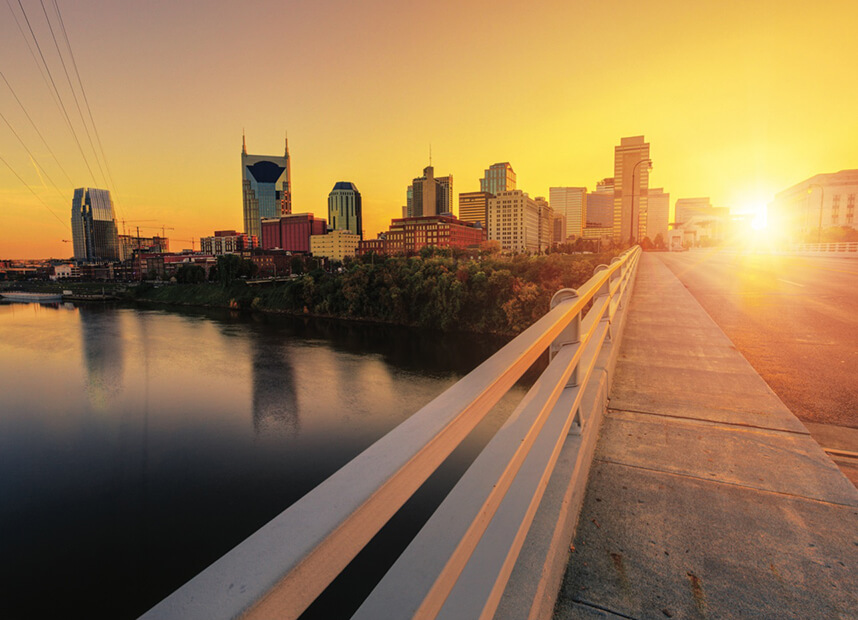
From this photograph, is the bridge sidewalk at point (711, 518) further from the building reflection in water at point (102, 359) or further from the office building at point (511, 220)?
the office building at point (511, 220)

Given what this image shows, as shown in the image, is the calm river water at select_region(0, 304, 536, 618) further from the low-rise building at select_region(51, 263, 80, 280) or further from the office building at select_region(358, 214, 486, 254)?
the low-rise building at select_region(51, 263, 80, 280)

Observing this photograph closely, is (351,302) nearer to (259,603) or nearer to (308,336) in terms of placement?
(308,336)

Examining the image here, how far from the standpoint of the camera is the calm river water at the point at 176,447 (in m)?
16.4

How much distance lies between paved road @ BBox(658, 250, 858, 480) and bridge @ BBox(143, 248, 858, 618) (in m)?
0.33

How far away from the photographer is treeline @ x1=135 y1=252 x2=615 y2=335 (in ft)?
153

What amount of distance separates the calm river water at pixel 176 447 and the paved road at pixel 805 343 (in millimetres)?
14249

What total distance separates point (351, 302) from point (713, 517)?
200ft

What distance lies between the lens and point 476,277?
50.7 m

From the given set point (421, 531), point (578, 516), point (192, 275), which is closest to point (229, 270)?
point (192, 275)

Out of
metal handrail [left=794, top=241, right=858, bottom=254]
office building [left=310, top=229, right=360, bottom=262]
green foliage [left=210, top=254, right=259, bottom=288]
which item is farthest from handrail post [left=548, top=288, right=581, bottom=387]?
office building [left=310, top=229, right=360, bottom=262]

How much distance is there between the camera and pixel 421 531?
111 cm

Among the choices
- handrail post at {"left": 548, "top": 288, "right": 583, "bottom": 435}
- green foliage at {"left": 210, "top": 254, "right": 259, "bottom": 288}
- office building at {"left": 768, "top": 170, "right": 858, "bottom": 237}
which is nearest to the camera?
handrail post at {"left": 548, "top": 288, "right": 583, "bottom": 435}

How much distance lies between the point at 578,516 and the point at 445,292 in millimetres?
50219

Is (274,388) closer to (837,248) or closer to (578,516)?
(578,516)
